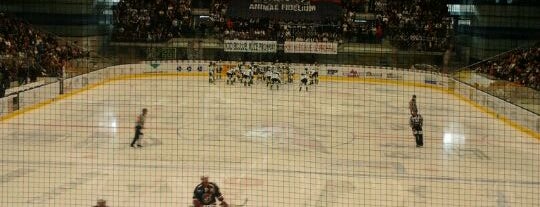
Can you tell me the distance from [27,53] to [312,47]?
10330 millimetres

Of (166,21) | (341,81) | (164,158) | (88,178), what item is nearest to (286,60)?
(341,81)

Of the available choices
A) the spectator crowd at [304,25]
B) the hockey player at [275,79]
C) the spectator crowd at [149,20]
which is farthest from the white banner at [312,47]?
the spectator crowd at [149,20]

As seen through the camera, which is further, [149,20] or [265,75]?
[149,20]

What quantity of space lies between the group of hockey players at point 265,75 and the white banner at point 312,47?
1.37 m

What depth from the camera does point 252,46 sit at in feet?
81.0

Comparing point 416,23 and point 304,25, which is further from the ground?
point 416,23

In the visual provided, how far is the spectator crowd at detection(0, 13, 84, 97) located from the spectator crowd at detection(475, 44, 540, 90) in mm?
12048

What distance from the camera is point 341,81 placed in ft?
75.8

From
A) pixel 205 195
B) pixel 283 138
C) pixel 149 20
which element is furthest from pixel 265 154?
pixel 149 20

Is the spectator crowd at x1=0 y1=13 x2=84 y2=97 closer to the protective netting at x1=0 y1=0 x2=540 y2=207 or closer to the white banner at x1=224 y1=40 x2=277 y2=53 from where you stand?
the protective netting at x1=0 y1=0 x2=540 y2=207

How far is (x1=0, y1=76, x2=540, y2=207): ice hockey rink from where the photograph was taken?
8797 mm

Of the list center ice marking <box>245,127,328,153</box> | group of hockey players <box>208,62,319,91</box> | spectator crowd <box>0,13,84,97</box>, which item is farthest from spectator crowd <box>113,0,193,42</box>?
center ice marking <box>245,127,328,153</box>

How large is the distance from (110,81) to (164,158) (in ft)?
35.6

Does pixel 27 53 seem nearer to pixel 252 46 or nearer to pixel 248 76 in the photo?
pixel 248 76
